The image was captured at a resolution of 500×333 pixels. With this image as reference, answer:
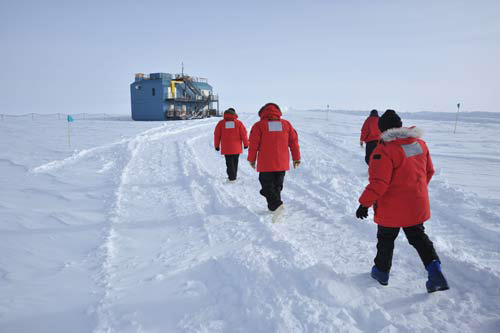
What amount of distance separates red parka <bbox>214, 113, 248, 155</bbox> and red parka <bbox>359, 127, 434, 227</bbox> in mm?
4364

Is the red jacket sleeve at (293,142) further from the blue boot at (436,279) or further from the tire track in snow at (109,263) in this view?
the tire track in snow at (109,263)

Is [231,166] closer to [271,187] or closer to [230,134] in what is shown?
[230,134]

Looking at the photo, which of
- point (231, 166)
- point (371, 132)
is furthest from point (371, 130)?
point (231, 166)

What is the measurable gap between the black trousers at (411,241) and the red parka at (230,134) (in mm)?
4353

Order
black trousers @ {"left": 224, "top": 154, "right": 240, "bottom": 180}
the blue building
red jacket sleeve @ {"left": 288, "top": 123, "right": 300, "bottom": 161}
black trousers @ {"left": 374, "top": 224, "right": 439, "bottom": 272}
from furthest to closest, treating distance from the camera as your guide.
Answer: the blue building, black trousers @ {"left": 224, "top": 154, "right": 240, "bottom": 180}, red jacket sleeve @ {"left": 288, "top": 123, "right": 300, "bottom": 161}, black trousers @ {"left": 374, "top": 224, "right": 439, "bottom": 272}

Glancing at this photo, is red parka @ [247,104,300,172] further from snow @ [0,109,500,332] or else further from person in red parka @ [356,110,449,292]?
person in red parka @ [356,110,449,292]

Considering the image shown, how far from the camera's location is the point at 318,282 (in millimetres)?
2736

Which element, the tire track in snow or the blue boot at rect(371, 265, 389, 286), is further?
the blue boot at rect(371, 265, 389, 286)

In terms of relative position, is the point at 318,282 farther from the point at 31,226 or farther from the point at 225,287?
the point at 31,226

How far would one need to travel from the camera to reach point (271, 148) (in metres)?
4.39

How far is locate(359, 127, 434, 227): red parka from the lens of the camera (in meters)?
2.51

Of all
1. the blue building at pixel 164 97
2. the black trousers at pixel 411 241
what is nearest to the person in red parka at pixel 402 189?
the black trousers at pixel 411 241

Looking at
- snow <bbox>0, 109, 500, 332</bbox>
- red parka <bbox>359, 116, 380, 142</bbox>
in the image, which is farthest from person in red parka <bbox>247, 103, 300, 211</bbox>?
red parka <bbox>359, 116, 380, 142</bbox>

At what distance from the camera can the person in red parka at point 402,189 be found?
2518 mm
